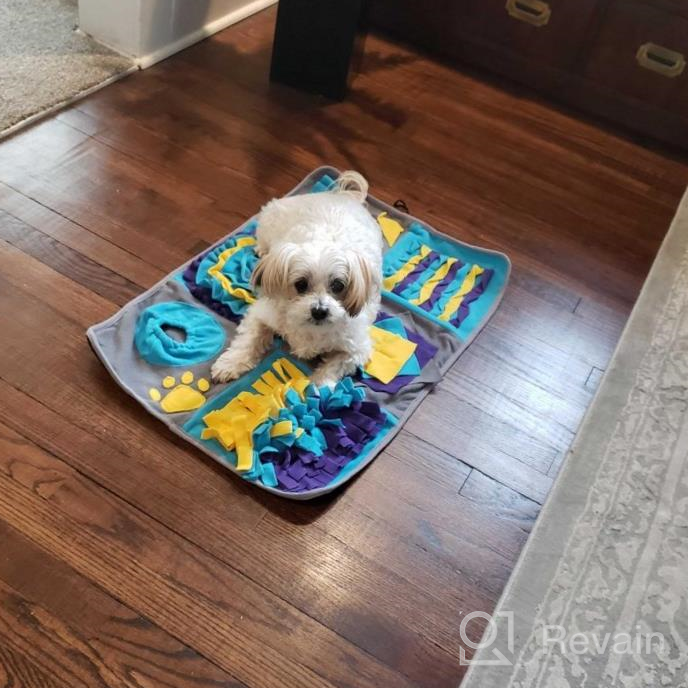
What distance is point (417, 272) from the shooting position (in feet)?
6.56

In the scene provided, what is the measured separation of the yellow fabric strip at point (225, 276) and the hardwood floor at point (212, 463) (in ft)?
0.34

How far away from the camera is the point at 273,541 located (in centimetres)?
141

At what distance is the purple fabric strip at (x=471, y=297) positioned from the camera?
1907 millimetres

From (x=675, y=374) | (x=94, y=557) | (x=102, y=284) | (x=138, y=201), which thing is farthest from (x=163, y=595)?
(x=675, y=374)

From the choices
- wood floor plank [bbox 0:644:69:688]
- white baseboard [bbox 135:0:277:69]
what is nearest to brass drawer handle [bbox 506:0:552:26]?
white baseboard [bbox 135:0:277:69]

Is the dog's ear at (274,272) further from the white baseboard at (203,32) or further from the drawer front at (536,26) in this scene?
the drawer front at (536,26)

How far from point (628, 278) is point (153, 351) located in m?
1.39

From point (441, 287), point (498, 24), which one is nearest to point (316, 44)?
point (498, 24)

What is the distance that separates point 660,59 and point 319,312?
6.10 feet

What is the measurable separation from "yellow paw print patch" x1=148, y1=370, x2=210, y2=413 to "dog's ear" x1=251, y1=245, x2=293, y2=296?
249 millimetres

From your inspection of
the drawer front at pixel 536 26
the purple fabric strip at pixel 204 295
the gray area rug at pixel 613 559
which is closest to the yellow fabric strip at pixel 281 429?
the purple fabric strip at pixel 204 295

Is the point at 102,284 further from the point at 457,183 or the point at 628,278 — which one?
the point at 628,278

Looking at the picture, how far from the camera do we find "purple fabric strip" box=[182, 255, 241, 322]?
5.81 feet

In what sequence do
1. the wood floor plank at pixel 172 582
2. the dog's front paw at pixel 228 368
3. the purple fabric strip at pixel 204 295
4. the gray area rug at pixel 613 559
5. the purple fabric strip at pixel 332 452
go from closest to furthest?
the wood floor plank at pixel 172 582 → the gray area rug at pixel 613 559 → the purple fabric strip at pixel 332 452 → the dog's front paw at pixel 228 368 → the purple fabric strip at pixel 204 295
